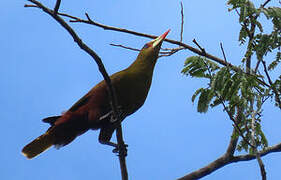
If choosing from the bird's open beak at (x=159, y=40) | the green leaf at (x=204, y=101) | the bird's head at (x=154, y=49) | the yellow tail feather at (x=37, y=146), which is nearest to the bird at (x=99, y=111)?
the yellow tail feather at (x=37, y=146)

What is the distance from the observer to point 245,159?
365 centimetres

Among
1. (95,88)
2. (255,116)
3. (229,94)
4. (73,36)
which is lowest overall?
(255,116)

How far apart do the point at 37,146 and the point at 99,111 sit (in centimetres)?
82

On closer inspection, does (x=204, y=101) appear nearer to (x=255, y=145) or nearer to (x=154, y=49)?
(x=255, y=145)

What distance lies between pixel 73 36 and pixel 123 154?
1.22 meters

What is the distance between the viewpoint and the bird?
368 cm

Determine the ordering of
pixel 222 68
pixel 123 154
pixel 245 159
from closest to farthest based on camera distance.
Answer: pixel 222 68
pixel 123 154
pixel 245 159

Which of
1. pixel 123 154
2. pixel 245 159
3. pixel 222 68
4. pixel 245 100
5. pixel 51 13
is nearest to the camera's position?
pixel 51 13

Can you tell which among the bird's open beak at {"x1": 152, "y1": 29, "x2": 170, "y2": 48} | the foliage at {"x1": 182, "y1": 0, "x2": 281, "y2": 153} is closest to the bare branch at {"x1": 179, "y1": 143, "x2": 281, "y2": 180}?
the foliage at {"x1": 182, "y1": 0, "x2": 281, "y2": 153}

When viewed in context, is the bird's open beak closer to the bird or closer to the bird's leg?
the bird

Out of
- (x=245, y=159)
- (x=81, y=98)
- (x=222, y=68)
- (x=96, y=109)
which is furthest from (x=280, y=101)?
(x=81, y=98)

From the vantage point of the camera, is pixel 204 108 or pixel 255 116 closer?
pixel 255 116

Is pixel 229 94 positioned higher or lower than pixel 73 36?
lower

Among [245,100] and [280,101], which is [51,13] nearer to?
[245,100]
